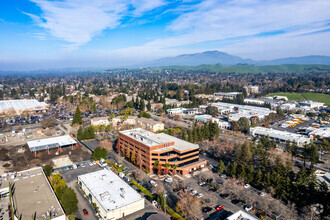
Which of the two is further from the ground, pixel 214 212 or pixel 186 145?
pixel 186 145

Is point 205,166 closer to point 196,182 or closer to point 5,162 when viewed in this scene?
point 196,182

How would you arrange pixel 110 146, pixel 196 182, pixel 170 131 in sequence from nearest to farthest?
pixel 196 182 → pixel 110 146 → pixel 170 131

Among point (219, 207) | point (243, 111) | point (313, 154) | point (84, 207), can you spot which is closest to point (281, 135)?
point (313, 154)

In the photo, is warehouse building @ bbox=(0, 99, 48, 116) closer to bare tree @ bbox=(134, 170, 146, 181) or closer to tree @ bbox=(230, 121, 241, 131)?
bare tree @ bbox=(134, 170, 146, 181)

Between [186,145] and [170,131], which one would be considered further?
[170,131]

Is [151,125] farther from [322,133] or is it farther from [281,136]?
[322,133]

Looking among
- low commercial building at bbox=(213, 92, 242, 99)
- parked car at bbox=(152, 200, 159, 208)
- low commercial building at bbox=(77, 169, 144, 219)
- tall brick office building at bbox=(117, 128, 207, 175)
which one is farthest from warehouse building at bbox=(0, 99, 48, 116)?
low commercial building at bbox=(213, 92, 242, 99)

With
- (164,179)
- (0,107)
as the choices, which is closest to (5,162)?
(164,179)
